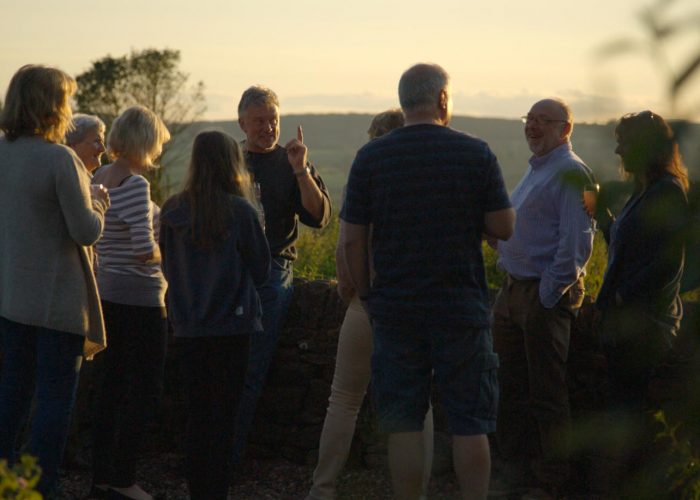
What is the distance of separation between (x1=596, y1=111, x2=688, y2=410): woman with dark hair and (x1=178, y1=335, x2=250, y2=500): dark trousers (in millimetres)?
3498

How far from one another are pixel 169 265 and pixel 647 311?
3.67m

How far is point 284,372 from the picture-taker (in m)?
6.34

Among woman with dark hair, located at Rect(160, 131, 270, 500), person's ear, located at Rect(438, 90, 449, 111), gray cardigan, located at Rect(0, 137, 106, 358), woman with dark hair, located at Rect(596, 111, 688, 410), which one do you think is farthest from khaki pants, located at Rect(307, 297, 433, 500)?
woman with dark hair, located at Rect(596, 111, 688, 410)

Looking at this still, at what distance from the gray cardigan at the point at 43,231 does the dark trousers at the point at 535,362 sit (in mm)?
2169

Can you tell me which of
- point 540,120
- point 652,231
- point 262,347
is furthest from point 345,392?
point 652,231

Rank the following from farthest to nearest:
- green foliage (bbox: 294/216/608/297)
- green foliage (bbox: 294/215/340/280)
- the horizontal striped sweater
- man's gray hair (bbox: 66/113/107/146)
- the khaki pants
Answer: green foliage (bbox: 294/215/340/280)
green foliage (bbox: 294/216/608/297)
man's gray hair (bbox: 66/113/107/146)
the horizontal striped sweater
the khaki pants

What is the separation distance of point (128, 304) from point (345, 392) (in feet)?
3.71

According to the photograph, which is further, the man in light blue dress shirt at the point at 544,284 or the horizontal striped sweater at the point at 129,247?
the man in light blue dress shirt at the point at 544,284

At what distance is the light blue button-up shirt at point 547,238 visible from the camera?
17.4ft

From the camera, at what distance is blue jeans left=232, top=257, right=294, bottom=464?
18.8ft

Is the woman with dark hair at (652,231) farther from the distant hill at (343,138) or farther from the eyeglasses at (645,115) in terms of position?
the distant hill at (343,138)

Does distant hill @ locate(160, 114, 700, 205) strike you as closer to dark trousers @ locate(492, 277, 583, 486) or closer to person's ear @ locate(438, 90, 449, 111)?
dark trousers @ locate(492, 277, 583, 486)

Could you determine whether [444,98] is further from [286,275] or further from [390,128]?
[286,275]

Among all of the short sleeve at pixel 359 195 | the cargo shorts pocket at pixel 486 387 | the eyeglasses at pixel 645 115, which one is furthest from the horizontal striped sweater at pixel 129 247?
the eyeglasses at pixel 645 115
